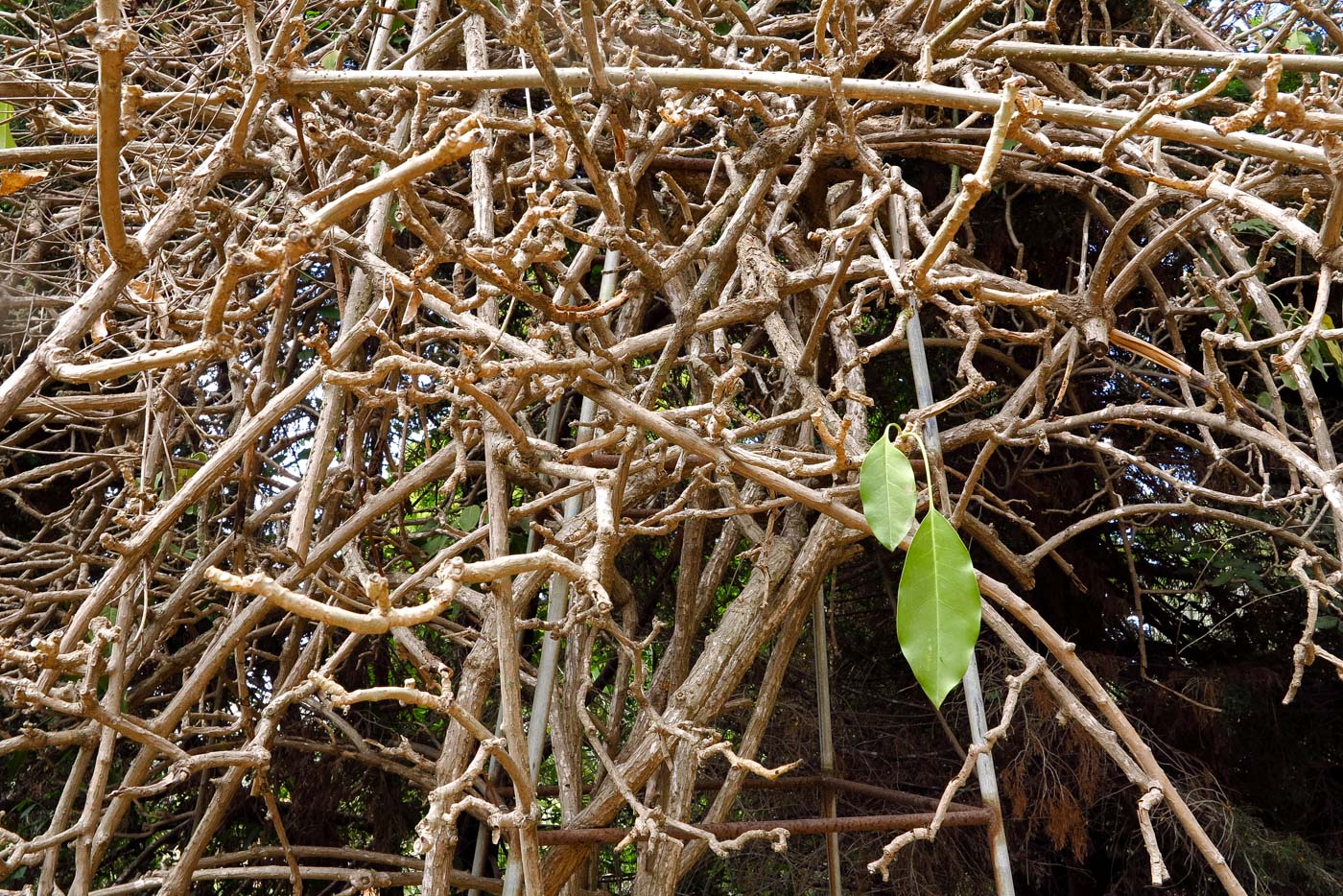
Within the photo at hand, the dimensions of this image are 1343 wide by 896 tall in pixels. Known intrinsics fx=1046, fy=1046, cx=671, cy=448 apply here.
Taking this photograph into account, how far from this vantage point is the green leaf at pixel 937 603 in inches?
28.3

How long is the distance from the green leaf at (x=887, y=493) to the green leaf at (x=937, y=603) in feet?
0.06

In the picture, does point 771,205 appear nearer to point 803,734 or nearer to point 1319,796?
point 803,734

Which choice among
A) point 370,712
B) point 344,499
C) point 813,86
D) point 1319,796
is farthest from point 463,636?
point 1319,796

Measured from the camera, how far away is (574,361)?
2.96 ft

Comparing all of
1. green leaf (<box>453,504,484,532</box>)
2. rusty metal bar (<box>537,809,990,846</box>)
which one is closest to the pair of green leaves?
rusty metal bar (<box>537,809,990,846</box>)

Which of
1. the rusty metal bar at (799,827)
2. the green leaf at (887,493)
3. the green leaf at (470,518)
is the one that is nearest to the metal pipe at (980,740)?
the rusty metal bar at (799,827)

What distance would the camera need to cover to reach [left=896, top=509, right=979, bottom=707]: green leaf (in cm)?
72

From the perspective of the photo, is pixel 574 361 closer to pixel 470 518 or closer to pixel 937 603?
pixel 937 603

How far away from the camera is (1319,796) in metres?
2.35

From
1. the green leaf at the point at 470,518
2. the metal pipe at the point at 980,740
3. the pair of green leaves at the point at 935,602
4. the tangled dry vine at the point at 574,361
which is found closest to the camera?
the pair of green leaves at the point at 935,602

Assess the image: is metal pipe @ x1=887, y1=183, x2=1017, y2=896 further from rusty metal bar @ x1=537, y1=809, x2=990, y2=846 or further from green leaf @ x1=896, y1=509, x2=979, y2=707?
green leaf @ x1=896, y1=509, x2=979, y2=707

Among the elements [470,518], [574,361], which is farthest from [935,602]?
[470,518]

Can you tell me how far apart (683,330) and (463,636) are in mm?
879

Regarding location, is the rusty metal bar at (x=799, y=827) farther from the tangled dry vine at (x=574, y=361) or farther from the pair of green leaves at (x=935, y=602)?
the pair of green leaves at (x=935, y=602)
